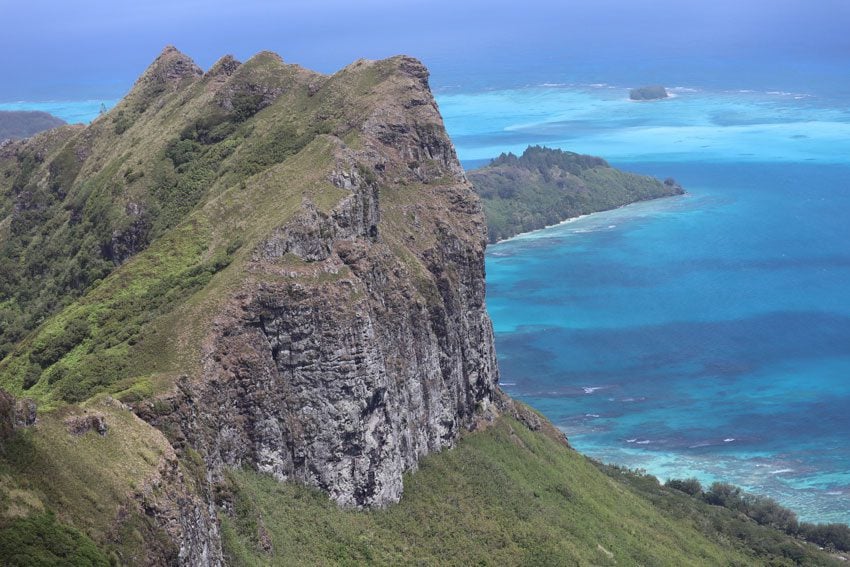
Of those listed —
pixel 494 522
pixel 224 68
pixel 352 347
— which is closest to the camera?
pixel 352 347

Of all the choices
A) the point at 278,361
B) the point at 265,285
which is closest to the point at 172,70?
the point at 265,285

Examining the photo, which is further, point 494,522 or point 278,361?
point 494,522

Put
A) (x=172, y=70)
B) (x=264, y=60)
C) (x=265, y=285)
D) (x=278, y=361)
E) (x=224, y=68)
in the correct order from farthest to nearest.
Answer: (x=172, y=70)
(x=224, y=68)
(x=264, y=60)
(x=265, y=285)
(x=278, y=361)

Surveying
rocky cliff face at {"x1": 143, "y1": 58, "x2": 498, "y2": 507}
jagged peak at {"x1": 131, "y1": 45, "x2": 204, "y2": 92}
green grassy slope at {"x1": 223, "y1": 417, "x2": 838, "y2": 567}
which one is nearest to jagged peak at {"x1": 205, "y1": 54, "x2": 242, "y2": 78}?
jagged peak at {"x1": 131, "y1": 45, "x2": 204, "y2": 92}

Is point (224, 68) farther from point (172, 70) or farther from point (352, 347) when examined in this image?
point (352, 347)

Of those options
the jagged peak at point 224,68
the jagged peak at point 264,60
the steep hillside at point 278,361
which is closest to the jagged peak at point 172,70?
the jagged peak at point 224,68

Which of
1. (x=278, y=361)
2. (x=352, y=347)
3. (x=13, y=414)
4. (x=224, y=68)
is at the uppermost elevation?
(x=224, y=68)

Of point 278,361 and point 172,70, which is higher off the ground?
point 172,70
